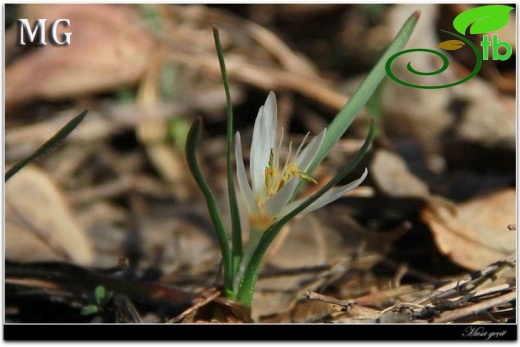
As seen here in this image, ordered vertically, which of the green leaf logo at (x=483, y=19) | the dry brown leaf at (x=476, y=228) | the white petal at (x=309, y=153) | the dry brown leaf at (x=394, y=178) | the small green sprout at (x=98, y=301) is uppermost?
the green leaf logo at (x=483, y=19)

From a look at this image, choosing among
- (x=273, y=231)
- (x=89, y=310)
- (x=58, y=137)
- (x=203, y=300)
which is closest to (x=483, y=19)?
(x=273, y=231)

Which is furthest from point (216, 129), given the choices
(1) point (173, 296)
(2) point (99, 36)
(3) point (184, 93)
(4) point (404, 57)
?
(1) point (173, 296)

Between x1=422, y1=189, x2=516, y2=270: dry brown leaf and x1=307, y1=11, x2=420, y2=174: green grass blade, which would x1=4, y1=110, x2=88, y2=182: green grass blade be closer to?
x1=307, y1=11, x2=420, y2=174: green grass blade

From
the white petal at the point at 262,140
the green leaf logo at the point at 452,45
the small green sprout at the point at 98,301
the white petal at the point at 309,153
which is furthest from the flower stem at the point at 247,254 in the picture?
the green leaf logo at the point at 452,45

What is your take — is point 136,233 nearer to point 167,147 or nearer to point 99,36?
point 167,147

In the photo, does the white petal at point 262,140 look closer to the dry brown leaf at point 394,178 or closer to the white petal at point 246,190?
the white petal at point 246,190

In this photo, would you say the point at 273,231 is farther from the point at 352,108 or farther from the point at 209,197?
the point at 352,108
